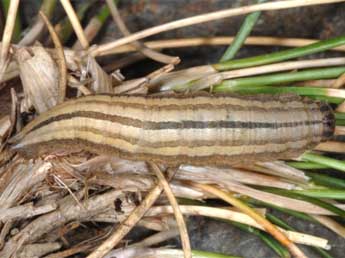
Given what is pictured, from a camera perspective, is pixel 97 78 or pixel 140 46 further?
pixel 140 46

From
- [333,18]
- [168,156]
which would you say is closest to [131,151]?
[168,156]

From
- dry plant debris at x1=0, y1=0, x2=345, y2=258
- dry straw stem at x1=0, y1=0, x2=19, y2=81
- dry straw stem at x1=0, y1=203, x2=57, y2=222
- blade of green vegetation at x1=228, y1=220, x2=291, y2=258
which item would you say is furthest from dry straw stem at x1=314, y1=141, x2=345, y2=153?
dry straw stem at x1=0, y1=0, x2=19, y2=81

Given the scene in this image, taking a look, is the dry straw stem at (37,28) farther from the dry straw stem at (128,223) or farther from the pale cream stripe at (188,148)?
the dry straw stem at (128,223)

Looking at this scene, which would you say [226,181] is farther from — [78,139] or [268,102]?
[78,139]

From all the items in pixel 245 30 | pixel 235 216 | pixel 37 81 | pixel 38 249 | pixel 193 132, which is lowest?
pixel 38 249

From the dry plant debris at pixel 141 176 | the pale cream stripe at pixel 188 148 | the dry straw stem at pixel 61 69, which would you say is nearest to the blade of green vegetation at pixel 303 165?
the dry plant debris at pixel 141 176

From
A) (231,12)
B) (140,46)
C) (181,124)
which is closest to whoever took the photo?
(181,124)

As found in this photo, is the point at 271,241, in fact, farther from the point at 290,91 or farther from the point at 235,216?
the point at 290,91

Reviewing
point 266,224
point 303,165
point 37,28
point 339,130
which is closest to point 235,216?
point 266,224
